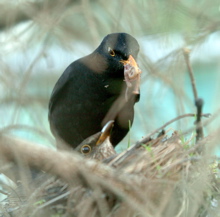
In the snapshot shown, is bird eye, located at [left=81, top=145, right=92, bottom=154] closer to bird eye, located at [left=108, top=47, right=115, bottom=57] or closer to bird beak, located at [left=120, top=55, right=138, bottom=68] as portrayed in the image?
bird beak, located at [left=120, top=55, right=138, bottom=68]

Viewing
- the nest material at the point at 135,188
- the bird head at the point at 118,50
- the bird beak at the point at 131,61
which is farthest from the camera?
the bird head at the point at 118,50

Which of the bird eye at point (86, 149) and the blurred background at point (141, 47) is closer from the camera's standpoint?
the blurred background at point (141, 47)

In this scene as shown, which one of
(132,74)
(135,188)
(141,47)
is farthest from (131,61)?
(135,188)

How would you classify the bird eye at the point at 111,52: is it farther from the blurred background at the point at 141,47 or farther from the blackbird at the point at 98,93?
the blurred background at the point at 141,47

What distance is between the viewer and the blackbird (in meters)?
5.43

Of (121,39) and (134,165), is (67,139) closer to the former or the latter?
(121,39)

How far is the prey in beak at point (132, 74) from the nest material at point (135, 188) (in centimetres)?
101

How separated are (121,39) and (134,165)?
209cm

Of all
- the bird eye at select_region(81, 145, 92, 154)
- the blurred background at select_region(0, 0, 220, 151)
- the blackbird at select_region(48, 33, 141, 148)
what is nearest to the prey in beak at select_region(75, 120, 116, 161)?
the bird eye at select_region(81, 145, 92, 154)

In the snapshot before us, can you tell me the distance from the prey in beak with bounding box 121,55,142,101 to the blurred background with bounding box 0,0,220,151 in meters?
0.10

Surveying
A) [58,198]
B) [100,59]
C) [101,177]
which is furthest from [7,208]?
[100,59]

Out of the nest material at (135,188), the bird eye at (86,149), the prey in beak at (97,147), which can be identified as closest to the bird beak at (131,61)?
the prey in beak at (97,147)

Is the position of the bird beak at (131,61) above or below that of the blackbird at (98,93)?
above

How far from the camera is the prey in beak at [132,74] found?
4855 millimetres
